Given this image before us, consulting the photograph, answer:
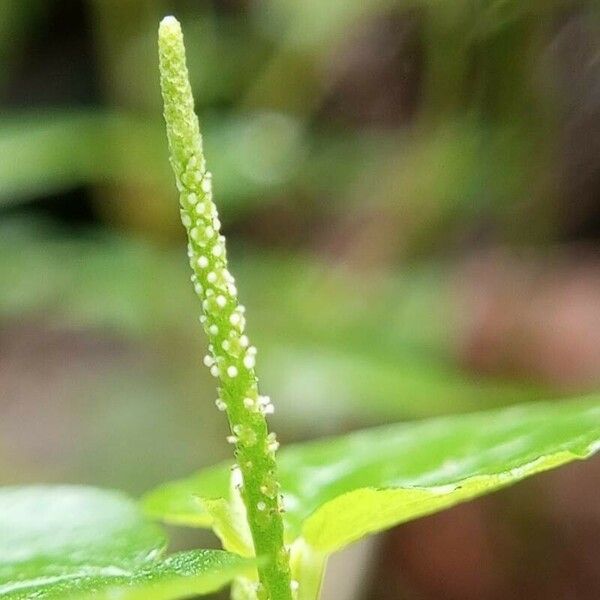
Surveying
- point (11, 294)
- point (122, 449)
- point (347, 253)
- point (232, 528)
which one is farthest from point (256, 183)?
point (232, 528)

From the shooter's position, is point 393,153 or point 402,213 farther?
point 393,153

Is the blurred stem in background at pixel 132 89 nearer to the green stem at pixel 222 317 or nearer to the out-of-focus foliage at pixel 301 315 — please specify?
the out-of-focus foliage at pixel 301 315

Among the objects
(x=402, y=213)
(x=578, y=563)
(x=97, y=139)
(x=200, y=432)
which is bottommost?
(x=578, y=563)

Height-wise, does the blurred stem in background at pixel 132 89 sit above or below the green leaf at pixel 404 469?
above

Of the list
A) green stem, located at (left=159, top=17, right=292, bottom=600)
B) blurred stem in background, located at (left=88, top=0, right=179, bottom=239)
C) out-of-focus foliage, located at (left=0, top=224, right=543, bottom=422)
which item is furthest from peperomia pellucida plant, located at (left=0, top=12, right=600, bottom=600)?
blurred stem in background, located at (left=88, top=0, right=179, bottom=239)

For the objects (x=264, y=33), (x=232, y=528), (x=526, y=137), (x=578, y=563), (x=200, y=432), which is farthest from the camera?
(x=264, y=33)

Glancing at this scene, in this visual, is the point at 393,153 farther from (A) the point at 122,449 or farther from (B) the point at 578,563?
(B) the point at 578,563

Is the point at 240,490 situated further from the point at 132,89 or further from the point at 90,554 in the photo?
the point at 132,89

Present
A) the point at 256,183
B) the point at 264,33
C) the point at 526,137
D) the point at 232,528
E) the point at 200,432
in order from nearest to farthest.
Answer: the point at 232,528 < the point at 200,432 < the point at 526,137 < the point at 256,183 < the point at 264,33

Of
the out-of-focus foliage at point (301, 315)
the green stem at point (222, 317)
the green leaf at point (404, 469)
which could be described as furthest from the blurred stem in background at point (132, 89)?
the green stem at point (222, 317)
